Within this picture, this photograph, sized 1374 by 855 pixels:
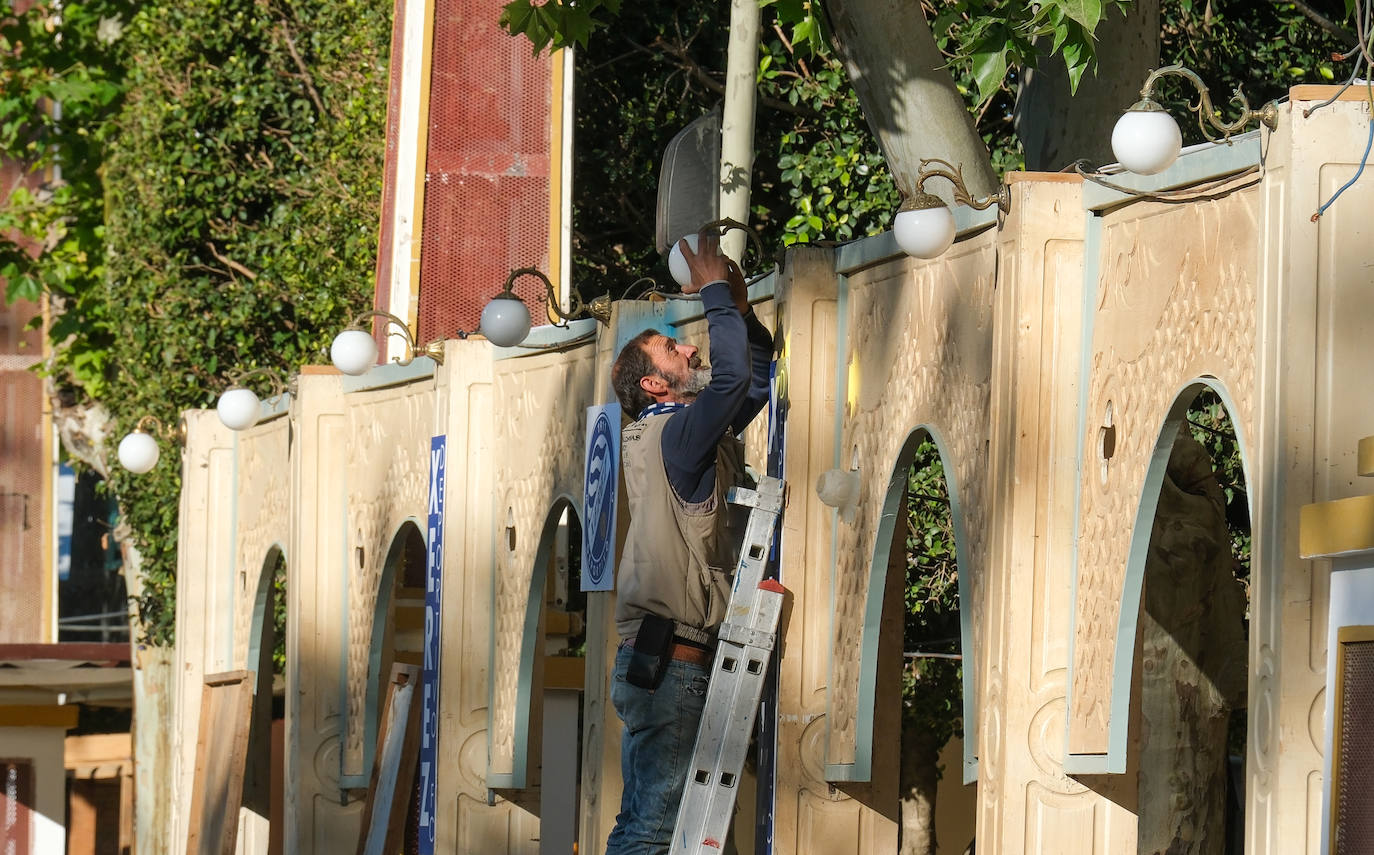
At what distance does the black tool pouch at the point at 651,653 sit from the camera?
6.42m

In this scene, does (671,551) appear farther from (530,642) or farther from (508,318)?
(530,642)

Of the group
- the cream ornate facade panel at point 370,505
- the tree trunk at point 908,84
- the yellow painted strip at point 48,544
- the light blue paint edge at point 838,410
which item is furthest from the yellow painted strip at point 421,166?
the yellow painted strip at point 48,544

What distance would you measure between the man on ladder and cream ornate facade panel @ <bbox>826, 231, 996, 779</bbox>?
13.8 inches

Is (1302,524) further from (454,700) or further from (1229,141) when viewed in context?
(454,700)

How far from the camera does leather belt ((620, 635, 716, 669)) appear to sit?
6504 millimetres

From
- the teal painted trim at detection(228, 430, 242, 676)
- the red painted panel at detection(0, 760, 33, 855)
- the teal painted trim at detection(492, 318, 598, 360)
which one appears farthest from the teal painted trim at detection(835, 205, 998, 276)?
the red painted panel at detection(0, 760, 33, 855)

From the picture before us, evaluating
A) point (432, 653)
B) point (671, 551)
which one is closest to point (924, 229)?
point (671, 551)

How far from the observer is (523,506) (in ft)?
29.9

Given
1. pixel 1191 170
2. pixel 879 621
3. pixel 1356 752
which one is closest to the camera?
pixel 1356 752

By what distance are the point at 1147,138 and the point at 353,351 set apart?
553 cm

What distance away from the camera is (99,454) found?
19016 millimetres

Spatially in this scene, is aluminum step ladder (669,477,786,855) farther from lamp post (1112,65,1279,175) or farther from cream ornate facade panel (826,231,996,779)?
lamp post (1112,65,1279,175)

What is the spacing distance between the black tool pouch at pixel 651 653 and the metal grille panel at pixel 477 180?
23.4 feet

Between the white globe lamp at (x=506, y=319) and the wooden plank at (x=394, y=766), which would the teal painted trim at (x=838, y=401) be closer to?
the white globe lamp at (x=506, y=319)
